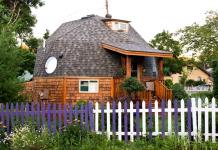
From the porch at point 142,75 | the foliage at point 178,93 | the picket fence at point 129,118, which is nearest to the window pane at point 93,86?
the porch at point 142,75

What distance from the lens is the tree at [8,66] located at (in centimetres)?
1416

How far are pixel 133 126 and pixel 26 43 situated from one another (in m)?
28.1

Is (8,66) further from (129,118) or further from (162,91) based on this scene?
(162,91)

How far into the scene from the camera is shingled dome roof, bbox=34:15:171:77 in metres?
27.4

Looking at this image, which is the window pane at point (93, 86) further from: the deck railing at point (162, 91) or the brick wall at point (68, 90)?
the deck railing at point (162, 91)

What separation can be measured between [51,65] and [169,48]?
109 ft

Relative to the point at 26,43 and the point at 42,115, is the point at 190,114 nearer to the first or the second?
the point at 42,115

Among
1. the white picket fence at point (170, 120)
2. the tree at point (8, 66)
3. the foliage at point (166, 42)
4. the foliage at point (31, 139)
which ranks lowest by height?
the foliage at point (31, 139)

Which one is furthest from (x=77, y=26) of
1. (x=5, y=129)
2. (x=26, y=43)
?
(x=5, y=129)

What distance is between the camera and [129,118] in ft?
37.6

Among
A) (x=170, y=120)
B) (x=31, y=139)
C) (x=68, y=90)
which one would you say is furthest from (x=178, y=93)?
(x=31, y=139)

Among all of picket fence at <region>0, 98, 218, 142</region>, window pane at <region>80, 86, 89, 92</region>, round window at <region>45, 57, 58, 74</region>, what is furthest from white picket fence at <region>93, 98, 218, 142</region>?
round window at <region>45, 57, 58, 74</region>

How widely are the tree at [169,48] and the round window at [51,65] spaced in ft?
102

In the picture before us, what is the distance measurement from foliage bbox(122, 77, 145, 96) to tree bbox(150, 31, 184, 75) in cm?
3214
